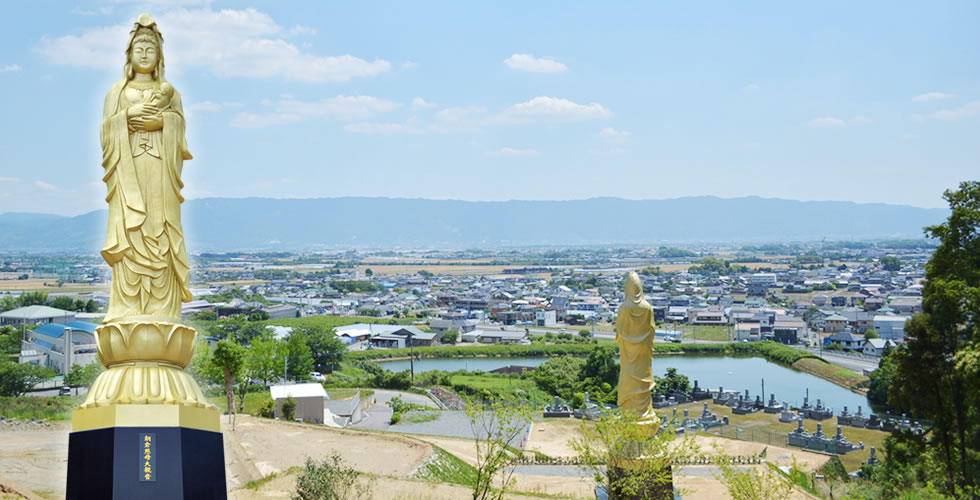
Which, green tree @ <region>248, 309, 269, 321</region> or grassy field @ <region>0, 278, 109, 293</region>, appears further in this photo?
grassy field @ <region>0, 278, 109, 293</region>

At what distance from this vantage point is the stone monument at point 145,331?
728cm

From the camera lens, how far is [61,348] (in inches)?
1062

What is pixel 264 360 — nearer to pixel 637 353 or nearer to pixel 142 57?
pixel 637 353

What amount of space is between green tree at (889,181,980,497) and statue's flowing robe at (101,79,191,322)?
12.9 meters

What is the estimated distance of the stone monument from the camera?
7277 mm

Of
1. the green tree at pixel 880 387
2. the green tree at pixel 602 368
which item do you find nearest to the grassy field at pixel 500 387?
the green tree at pixel 602 368

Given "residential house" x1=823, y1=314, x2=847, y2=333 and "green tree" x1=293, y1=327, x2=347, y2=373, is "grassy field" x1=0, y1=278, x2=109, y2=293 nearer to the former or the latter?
"green tree" x1=293, y1=327, x2=347, y2=373

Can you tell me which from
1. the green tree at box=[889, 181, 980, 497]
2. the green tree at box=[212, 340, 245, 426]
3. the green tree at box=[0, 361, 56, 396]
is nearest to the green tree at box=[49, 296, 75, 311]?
the green tree at box=[0, 361, 56, 396]

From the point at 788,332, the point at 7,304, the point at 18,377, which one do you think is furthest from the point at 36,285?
the point at 788,332

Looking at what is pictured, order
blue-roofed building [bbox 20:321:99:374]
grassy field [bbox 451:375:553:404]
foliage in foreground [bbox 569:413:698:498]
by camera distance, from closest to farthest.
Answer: foliage in foreground [bbox 569:413:698:498], blue-roofed building [bbox 20:321:99:374], grassy field [bbox 451:375:553:404]

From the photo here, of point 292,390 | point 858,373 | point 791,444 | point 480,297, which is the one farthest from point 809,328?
point 292,390

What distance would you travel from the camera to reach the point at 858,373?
42.1m

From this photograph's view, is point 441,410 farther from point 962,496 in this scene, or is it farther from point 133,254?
point 133,254

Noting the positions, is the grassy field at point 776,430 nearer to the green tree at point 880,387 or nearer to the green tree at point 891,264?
the green tree at point 880,387
